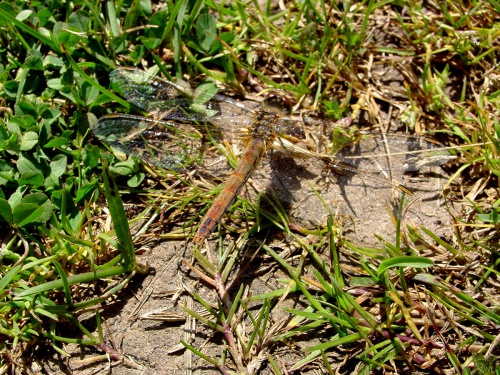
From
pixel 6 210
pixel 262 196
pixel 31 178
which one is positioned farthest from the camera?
pixel 262 196

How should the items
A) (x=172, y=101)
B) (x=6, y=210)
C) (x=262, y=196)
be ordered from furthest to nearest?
(x=172, y=101) < (x=262, y=196) < (x=6, y=210)

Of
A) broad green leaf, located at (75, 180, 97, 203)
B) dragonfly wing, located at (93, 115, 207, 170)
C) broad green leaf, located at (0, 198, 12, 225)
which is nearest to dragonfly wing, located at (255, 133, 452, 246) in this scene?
dragonfly wing, located at (93, 115, 207, 170)

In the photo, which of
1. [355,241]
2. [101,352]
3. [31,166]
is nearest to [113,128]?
[31,166]

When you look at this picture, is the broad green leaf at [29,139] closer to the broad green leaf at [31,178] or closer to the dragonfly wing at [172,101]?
the broad green leaf at [31,178]

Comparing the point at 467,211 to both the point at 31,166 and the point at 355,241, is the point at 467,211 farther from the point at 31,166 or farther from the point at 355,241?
the point at 31,166

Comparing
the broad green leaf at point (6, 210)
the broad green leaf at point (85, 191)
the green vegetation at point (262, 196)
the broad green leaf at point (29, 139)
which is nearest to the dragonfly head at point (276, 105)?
the green vegetation at point (262, 196)

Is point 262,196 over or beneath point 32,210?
beneath

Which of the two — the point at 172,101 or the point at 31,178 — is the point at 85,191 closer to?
the point at 31,178

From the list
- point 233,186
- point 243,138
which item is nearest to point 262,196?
point 233,186
